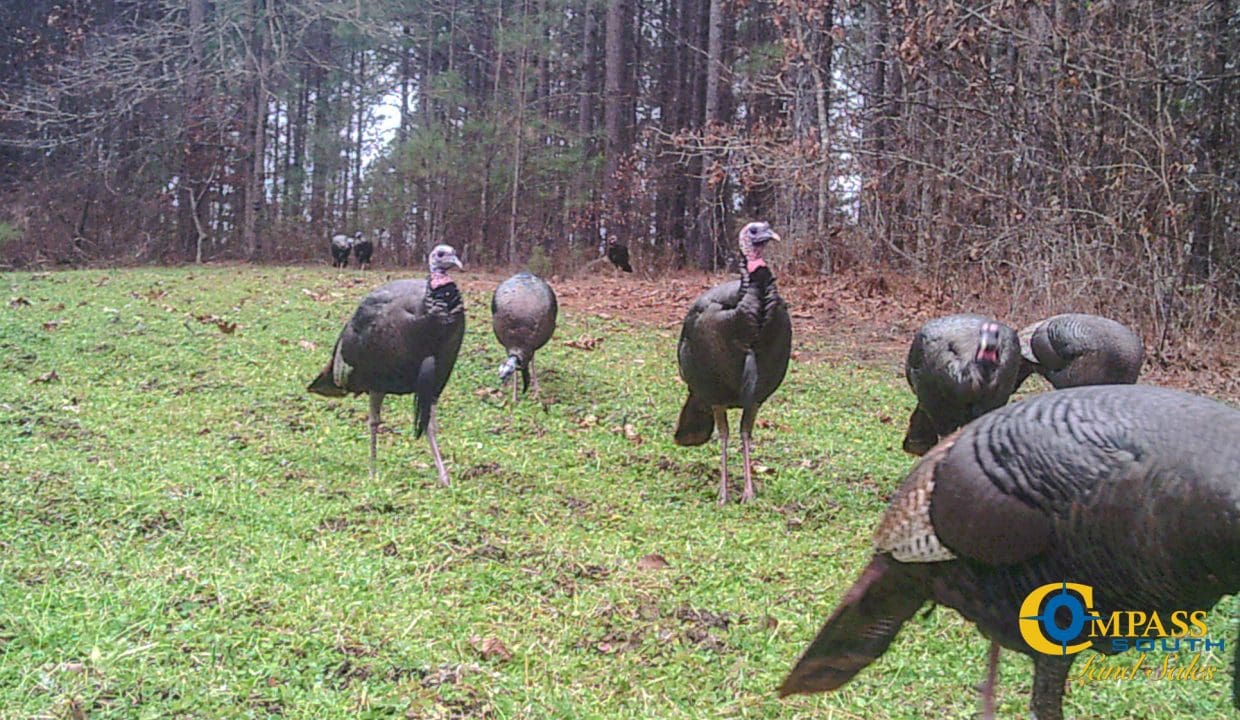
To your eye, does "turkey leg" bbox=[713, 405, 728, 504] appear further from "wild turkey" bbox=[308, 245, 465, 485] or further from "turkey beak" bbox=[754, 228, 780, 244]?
"wild turkey" bbox=[308, 245, 465, 485]

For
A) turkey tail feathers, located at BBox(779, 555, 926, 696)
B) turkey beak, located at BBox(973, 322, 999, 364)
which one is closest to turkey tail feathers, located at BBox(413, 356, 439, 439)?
turkey beak, located at BBox(973, 322, 999, 364)

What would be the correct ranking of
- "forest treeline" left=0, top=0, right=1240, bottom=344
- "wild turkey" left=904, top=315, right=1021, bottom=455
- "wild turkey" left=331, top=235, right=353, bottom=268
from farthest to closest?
"wild turkey" left=331, top=235, right=353, bottom=268 < "forest treeline" left=0, top=0, right=1240, bottom=344 < "wild turkey" left=904, top=315, right=1021, bottom=455

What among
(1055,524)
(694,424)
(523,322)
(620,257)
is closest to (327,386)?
(523,322)

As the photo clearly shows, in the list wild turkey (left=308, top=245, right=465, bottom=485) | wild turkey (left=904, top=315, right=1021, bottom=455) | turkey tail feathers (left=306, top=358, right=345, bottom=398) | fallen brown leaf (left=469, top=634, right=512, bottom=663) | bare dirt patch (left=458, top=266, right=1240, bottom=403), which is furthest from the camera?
bare dirt patch (left=458, top=266, right=1240, bottom=403)

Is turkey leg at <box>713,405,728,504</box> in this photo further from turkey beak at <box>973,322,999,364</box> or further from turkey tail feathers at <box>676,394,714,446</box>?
turkey beak at <box>973,322,999,364</box>

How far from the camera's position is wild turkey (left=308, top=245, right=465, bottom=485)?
5.28m

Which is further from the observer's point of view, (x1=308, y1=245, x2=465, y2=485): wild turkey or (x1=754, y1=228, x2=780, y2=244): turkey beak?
(x1=308, y1=245, x2=465, y2=485): wild turkey

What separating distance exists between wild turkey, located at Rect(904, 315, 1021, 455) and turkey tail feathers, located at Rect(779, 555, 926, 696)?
2244 mm

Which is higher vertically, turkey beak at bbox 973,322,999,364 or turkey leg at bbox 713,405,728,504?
turkey beak at bbox 973,322,999,364

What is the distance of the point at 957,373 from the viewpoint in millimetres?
4766

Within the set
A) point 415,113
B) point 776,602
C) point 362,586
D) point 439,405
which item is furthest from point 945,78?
point 415,113

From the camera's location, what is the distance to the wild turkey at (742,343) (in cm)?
490

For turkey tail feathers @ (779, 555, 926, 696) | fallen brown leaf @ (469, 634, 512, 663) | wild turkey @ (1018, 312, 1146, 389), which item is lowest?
fallen brown leaf @ (469, 634, 512, 663)

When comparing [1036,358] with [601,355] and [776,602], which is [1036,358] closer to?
[776,602]
